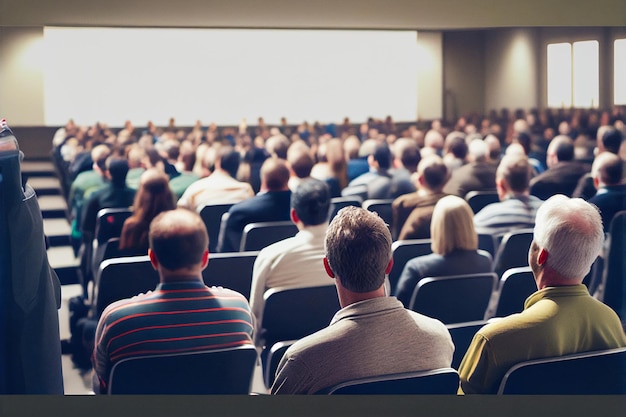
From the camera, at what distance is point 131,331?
9.25 ft

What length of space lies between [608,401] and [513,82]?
16468mm

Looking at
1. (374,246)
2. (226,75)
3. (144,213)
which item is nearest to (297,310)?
(374,246)

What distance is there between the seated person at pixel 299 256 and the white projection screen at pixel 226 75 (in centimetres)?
1443

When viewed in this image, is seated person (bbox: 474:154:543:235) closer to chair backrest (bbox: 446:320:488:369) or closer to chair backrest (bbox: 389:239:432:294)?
chair backrest (bbox: 389:239:432:294)

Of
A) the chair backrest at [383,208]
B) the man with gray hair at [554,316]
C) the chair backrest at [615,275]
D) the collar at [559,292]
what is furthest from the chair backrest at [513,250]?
the collar at [559,292]

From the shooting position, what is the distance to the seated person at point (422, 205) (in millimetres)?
5191

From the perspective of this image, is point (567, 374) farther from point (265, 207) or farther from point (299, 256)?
point (265, 207)

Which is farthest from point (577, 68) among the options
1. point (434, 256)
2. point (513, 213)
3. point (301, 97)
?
point (434, 256)

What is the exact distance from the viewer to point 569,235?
2793 mm

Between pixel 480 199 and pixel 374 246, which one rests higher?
pixel 374 246

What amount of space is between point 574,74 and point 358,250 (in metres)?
16.2

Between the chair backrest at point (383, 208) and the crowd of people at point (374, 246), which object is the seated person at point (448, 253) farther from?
the chair backrest at point (383, 208)

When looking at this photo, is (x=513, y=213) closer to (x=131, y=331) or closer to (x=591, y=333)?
(x=591, y=333)

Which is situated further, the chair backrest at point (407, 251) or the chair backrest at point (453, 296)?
the chair backrest at point (407, 251)
